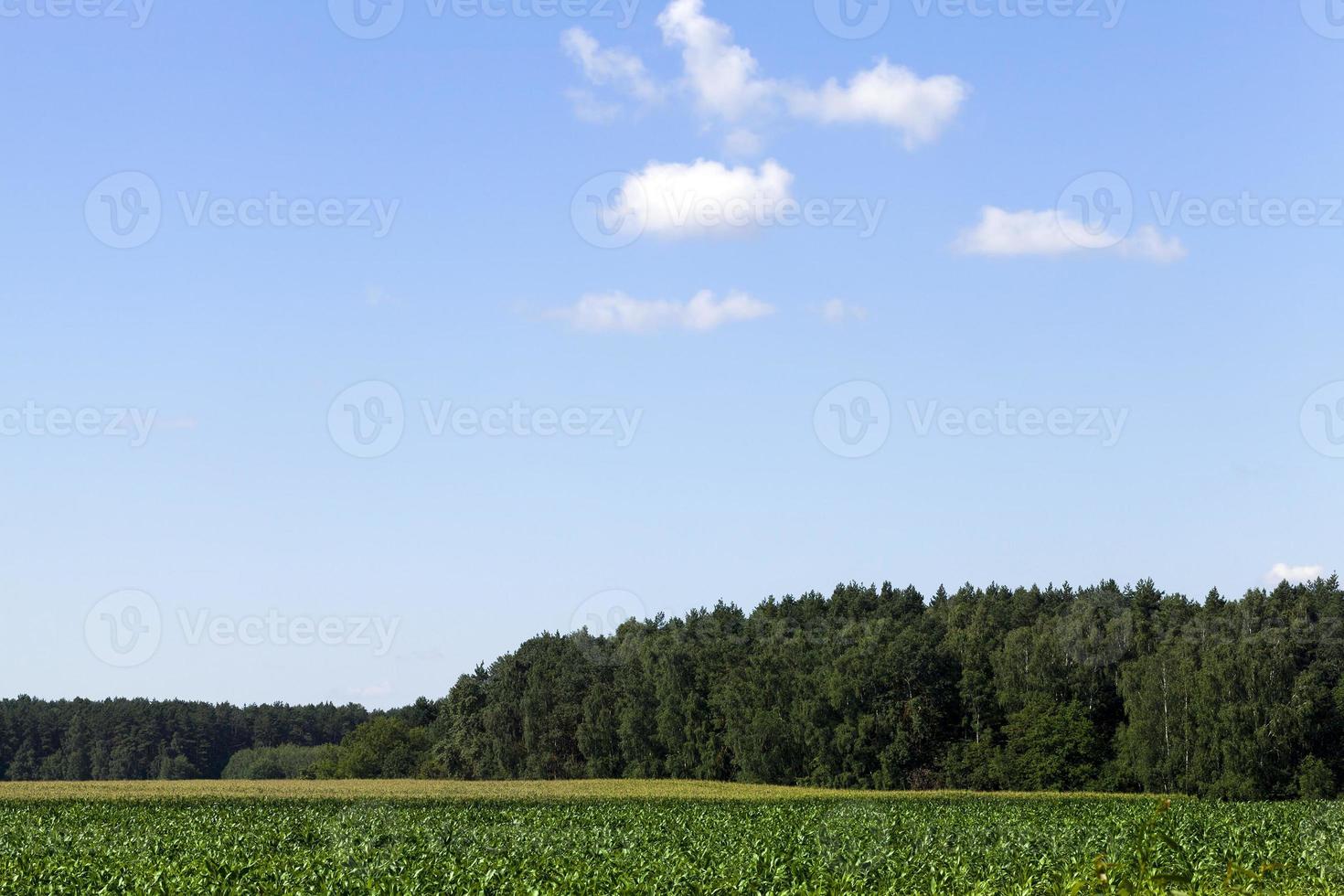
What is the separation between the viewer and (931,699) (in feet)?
325

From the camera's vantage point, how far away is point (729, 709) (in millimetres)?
107438

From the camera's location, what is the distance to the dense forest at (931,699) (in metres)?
82.3

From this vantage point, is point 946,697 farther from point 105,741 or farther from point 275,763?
point 105,741

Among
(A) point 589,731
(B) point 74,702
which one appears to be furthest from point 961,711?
(B) point 74,702

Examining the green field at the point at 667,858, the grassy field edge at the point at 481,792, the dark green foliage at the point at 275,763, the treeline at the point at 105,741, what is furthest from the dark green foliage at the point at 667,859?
the treeline at the point at 105,741

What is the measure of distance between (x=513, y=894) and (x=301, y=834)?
15.7 meters

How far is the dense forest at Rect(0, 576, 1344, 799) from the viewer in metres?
82.3

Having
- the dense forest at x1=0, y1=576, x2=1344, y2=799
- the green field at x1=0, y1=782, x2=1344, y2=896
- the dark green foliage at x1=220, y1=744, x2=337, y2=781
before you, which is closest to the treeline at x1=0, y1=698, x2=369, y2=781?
the dark green foliage at x1=220, y1=744, x2=337, y2=781

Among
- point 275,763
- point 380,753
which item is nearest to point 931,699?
point 380,753

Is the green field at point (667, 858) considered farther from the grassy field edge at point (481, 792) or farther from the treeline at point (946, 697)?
the treeline at point (946, 697)

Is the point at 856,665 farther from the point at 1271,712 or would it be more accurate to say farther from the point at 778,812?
the point at 778,812

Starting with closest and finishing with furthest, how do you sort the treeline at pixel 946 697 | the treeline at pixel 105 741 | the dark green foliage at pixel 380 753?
the treeline at pixel 946 697, the dark green foliage at pixel 380 753, the treeline at pixel 105 741

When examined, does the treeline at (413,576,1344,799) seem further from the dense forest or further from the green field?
the green field

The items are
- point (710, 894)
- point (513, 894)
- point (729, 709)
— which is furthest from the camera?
point (729, 709)
